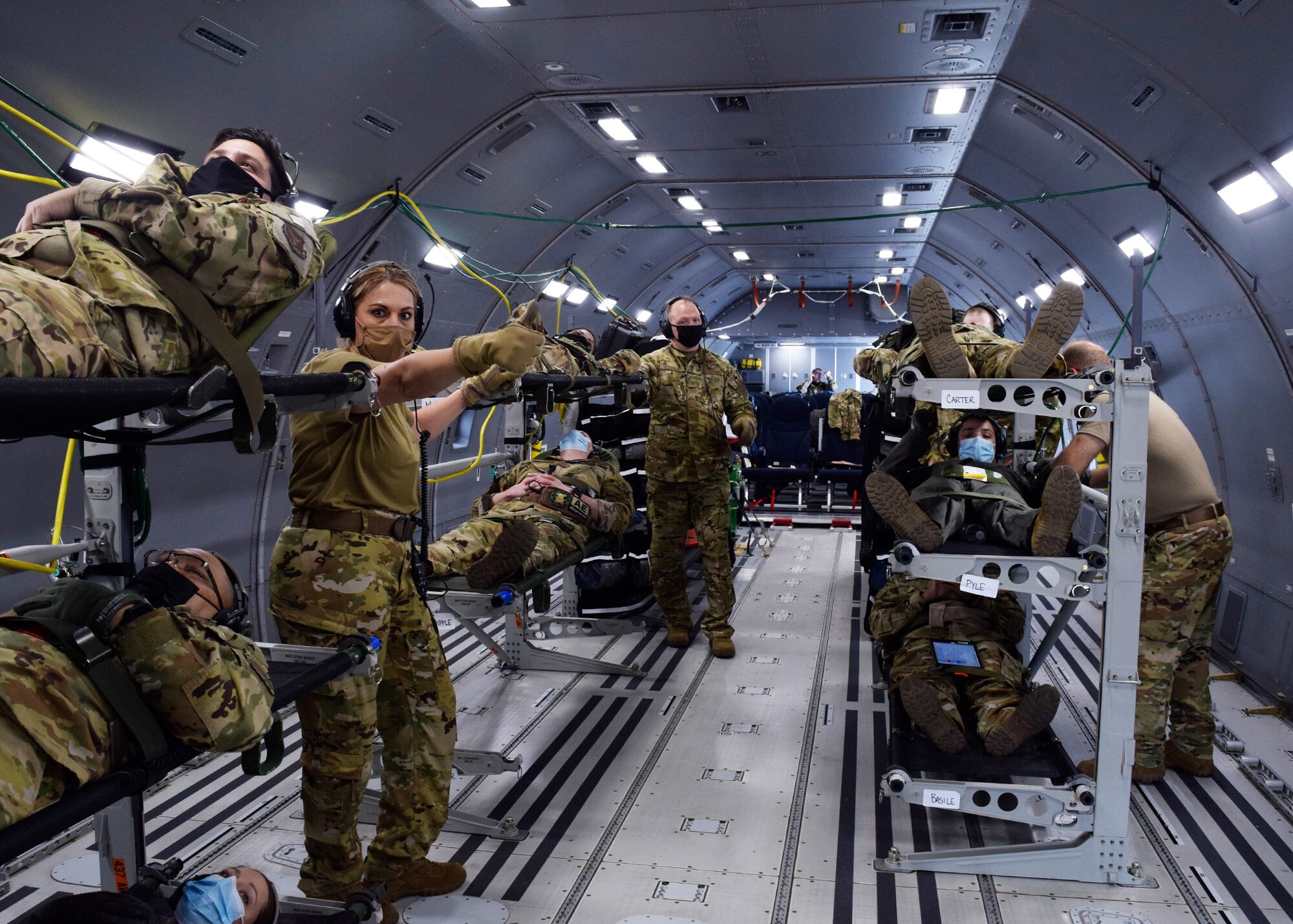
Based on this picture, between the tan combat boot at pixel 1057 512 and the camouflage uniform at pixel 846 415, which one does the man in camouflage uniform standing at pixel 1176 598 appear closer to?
the tan combat boot at pixel 1057 512

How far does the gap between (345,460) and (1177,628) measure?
3.45 metres

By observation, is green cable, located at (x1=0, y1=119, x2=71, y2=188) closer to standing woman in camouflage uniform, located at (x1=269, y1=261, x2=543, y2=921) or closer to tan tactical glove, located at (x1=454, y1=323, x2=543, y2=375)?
standing woman in camouflage uniform, located at (x1=269, y1=261, x2=543, y2=921)

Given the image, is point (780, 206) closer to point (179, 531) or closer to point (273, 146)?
point (179, 531)

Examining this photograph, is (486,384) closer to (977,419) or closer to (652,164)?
(977,419)

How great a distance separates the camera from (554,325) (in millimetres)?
9719

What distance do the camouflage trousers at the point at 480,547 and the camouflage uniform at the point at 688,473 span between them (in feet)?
3.64

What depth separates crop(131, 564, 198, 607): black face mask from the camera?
5.76 feet

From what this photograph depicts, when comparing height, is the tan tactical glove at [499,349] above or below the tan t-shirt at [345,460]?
above

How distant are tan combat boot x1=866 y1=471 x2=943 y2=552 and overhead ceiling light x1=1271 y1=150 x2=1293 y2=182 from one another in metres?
2.83

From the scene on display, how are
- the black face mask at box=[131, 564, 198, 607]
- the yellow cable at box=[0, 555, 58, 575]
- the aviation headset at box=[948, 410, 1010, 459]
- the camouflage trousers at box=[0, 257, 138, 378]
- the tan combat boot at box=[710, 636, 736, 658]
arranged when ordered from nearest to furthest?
the camouflage trousers at box=[0, 257, 138, 378], the black face mask at box=[131, 564, 198, 607], the yellow cable at box=[0, 555, 58, 575], the aviation headset at box=[948, 410, 1010, 459], the tan combat boot at box=[710, 636, 736, 658]

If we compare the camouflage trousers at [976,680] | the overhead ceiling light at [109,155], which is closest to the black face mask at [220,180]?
the overhead ceiling light at [109,155]

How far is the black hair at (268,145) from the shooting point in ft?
7.20

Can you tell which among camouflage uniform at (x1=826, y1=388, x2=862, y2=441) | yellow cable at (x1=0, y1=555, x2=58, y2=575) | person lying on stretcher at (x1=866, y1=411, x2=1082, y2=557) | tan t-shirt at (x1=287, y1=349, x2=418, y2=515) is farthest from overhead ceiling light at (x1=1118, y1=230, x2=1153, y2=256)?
yellow cable at (x1=0, y1=555, x2=58, y2=575)

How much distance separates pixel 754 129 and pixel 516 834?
17.7ft
